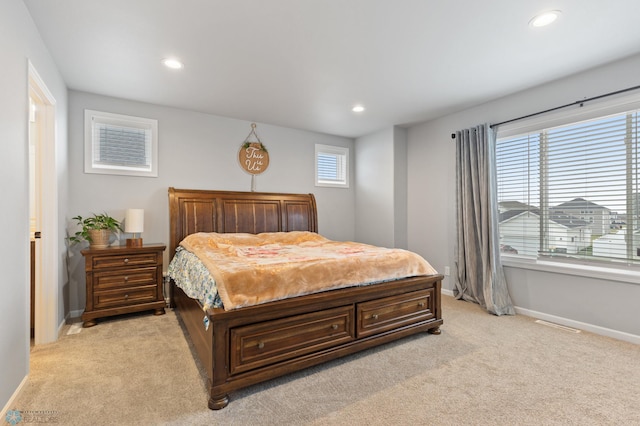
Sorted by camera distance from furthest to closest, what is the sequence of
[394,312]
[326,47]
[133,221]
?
[133,221]
[394,312]
[326,47]

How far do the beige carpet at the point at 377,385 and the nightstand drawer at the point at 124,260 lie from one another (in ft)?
2.32

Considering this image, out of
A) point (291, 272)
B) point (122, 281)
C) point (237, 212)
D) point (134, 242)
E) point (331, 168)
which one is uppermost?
point (331, 168)

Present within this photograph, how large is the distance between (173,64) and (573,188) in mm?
4200

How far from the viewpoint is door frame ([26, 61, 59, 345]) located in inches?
109

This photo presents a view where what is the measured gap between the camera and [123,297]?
338cm

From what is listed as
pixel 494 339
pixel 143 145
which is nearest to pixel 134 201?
pixel 143 145

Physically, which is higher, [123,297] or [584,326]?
[123,297]

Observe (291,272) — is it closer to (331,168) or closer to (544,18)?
(544,18)

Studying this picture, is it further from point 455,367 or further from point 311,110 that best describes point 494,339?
point 311,110

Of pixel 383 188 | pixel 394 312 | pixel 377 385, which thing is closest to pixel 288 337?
pixel 377 385

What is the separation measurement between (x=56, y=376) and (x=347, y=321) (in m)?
2.13

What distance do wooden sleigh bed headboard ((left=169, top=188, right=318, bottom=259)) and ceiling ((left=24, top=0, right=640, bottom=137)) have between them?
126 centimetres

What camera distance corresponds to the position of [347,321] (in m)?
2.48

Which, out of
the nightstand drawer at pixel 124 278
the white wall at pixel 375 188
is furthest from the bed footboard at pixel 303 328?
the white wall at pixel 375 188
